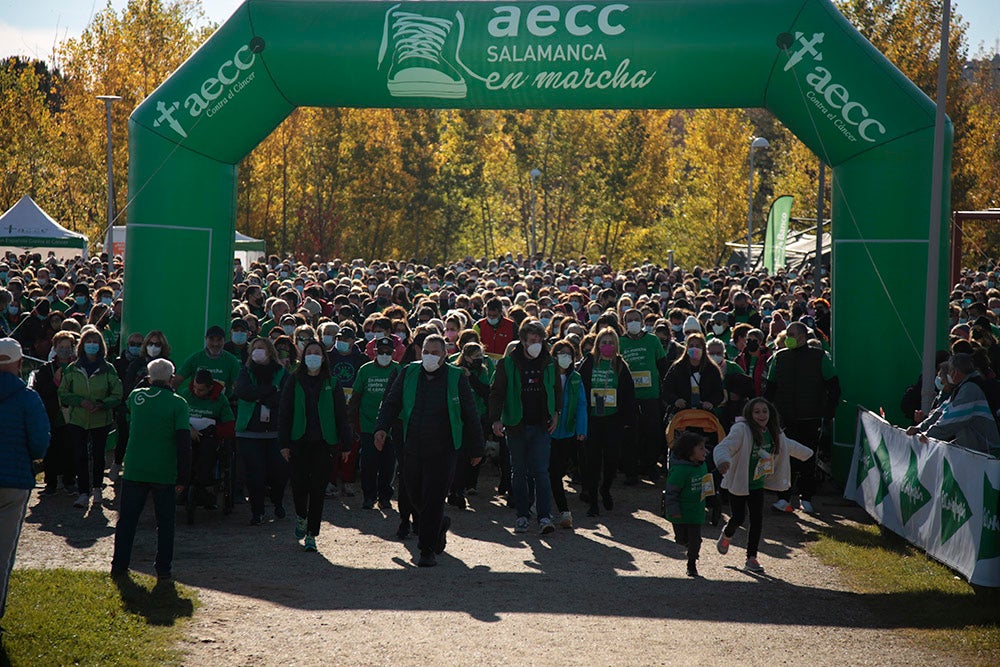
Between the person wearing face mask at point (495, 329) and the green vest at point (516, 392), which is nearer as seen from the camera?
the green vest at point (516, 392)

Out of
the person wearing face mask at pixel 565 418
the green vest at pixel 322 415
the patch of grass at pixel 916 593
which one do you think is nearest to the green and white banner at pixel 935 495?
the patch of grass at pixel 916 593

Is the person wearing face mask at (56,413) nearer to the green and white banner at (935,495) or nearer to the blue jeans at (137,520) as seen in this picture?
the blue jeans at (137,520)

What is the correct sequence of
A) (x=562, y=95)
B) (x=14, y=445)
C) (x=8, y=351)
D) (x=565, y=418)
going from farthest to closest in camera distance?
(x=562, y=95), (x=565, y=418), (x=8, y=351), (x=14, y=445)

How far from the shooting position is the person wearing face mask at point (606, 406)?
1210 cm

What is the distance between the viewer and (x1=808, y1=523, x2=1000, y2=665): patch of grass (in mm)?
7914

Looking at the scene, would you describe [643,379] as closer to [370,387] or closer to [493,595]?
[370,387]

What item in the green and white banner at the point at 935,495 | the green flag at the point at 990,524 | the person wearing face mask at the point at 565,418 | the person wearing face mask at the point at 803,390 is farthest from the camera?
the person wearing face mask at the point at 803,390

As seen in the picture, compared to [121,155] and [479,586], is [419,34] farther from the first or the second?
[121,155]

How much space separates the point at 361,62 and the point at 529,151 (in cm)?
3932

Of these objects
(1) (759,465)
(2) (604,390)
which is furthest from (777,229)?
(1) (759,465)

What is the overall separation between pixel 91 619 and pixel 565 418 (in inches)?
198

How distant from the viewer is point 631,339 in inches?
520

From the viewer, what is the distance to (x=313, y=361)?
10352 millimetres

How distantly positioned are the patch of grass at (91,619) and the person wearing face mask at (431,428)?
1.97 metres
